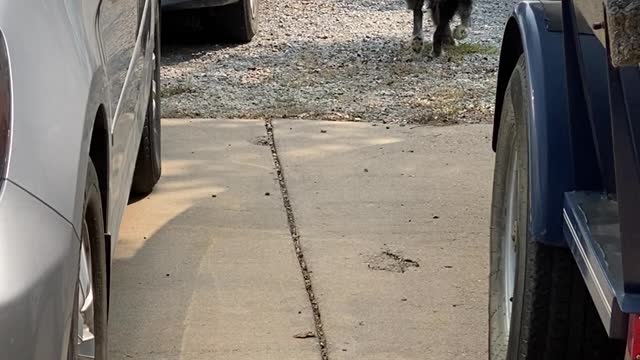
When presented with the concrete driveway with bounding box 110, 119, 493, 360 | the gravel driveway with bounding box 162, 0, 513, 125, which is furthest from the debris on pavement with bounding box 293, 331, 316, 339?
the gravel driveway with bounding box 162, 0, 513, 125

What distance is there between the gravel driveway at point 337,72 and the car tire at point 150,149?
59.2 inches

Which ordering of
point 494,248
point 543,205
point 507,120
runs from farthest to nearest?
point 494,248
point 507,120
point 543,205

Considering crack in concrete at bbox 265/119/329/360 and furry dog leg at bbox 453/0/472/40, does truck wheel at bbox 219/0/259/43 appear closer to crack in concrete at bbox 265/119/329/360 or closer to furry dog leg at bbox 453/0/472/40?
furry dog leg at bbox 453/0/472/40

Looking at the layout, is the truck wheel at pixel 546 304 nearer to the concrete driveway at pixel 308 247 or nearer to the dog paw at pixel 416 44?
the concrete driveway at pixel 308 247

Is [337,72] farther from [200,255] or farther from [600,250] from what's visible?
[600,250]

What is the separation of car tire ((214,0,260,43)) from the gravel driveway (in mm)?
124

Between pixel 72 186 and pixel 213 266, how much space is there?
8.06 feet

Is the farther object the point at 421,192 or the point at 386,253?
the point at 421,192

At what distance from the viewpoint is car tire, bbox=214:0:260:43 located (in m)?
9.23

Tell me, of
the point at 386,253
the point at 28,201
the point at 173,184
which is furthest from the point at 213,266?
the point at 28,201

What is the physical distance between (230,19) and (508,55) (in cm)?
575

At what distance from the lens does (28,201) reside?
2266mm

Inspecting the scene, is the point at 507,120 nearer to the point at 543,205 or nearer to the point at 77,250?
the point at 543,205

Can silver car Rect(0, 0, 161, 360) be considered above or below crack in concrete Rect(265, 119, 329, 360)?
above
